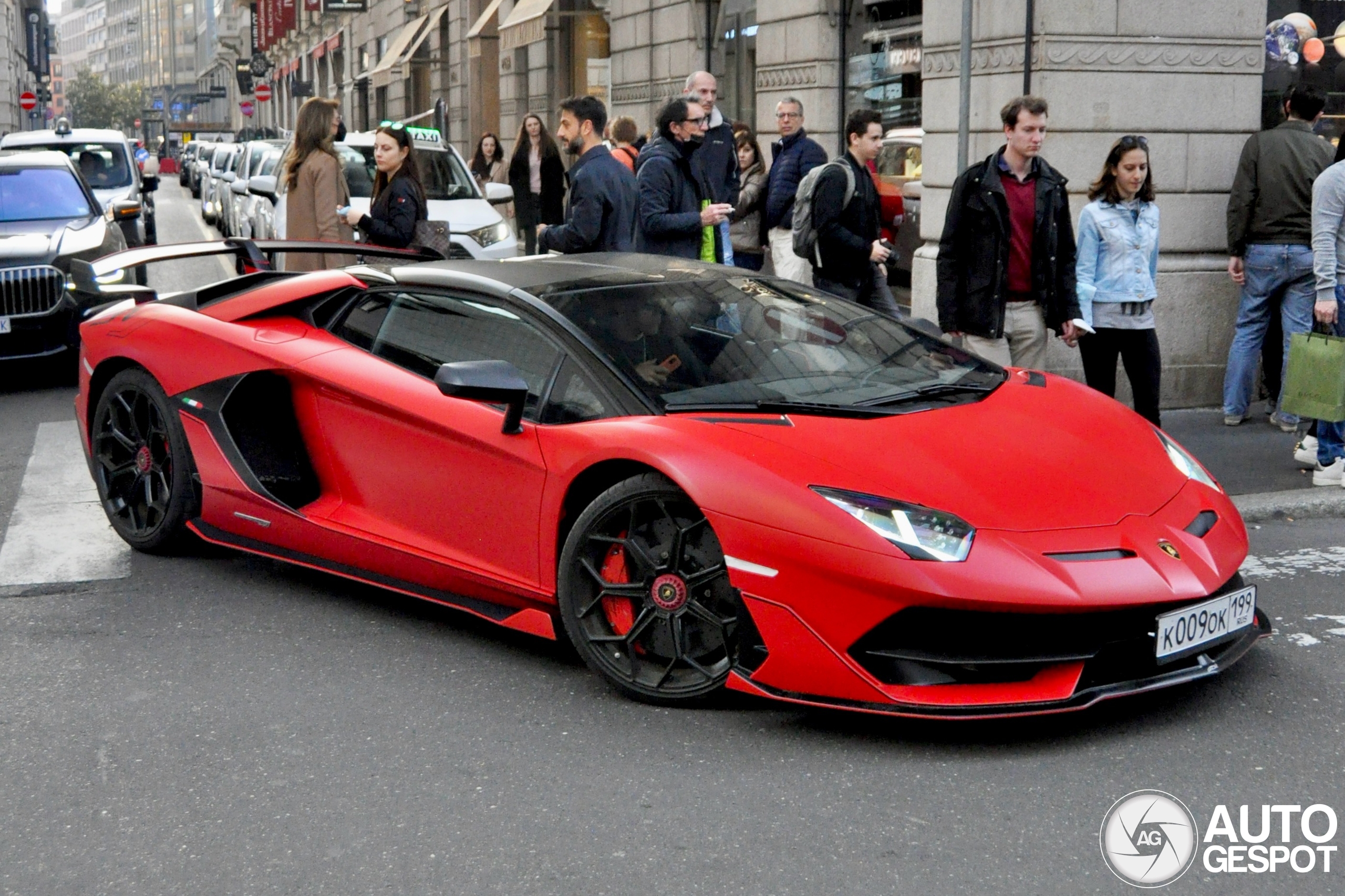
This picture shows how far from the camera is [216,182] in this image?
97.6ft

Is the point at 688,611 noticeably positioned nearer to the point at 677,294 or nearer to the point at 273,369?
the point at 677,294

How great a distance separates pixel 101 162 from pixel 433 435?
16.4 meters

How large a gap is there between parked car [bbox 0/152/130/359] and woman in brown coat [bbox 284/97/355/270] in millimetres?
2136

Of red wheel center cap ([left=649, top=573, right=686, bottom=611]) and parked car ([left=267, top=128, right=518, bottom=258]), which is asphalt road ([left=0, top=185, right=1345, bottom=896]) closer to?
red wheel center cap ([left=649, top=573, right=686, bottom=611])

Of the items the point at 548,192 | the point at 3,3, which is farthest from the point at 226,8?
the point at 548,192

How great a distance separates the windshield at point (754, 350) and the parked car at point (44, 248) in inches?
270

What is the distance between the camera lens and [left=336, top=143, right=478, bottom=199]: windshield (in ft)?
49.3

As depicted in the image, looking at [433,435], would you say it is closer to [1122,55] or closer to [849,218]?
[849,218]

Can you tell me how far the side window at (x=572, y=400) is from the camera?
4703 mm

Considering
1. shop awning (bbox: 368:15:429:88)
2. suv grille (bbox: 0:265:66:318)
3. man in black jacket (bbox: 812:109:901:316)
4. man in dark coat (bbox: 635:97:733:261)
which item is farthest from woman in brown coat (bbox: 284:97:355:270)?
shop awning (bbox: 368:15:429:88)

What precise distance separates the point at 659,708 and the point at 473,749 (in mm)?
551

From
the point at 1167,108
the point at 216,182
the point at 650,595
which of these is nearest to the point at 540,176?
the point at 1167,108

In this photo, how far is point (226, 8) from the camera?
115 meters

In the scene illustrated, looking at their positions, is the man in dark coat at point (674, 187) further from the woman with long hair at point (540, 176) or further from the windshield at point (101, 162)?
the windshield at point (101, 162)
